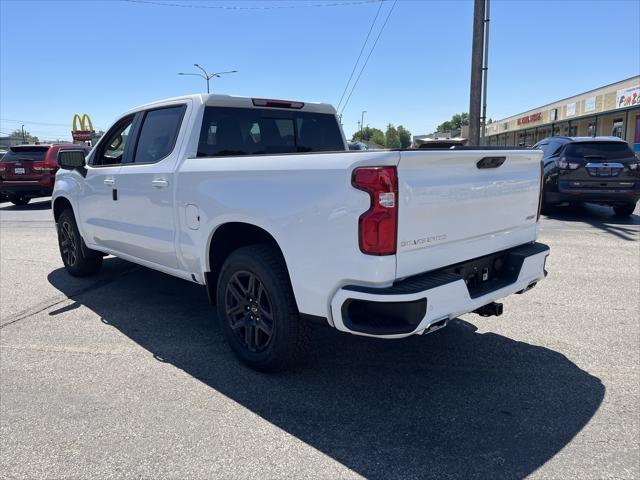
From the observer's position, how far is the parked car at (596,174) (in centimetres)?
1044

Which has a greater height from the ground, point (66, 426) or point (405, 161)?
point (405, 161)

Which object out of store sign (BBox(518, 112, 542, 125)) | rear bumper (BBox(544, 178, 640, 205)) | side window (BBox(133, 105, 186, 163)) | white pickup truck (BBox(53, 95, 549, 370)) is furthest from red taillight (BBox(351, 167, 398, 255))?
store sign (BBox(518, 112, 542, 125))

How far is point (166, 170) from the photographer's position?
4.22 metres

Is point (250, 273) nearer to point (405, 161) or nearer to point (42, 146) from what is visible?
point (405, 161)

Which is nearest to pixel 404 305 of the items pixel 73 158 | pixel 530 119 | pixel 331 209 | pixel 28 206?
pixel 331 209

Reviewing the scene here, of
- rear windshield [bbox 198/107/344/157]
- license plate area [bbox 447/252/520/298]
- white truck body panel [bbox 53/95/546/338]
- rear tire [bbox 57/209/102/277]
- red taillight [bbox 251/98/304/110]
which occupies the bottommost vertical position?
rear tire [bbox 57/209/102/277]

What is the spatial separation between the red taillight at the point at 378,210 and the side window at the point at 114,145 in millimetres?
3266

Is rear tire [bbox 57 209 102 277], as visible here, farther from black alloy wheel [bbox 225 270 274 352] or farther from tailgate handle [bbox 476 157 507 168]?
tailgate handle [bbox 476 157 507 168]

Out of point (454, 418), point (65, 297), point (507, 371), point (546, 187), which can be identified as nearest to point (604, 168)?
point (546, 187)

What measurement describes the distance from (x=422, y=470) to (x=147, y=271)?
16.7 feet

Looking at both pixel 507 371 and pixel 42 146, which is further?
pixel 42 146

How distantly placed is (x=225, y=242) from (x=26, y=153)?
13712 mm

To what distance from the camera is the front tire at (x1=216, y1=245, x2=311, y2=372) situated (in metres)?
3.33

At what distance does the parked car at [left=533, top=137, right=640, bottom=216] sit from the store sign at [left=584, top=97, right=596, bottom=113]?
907 inches
